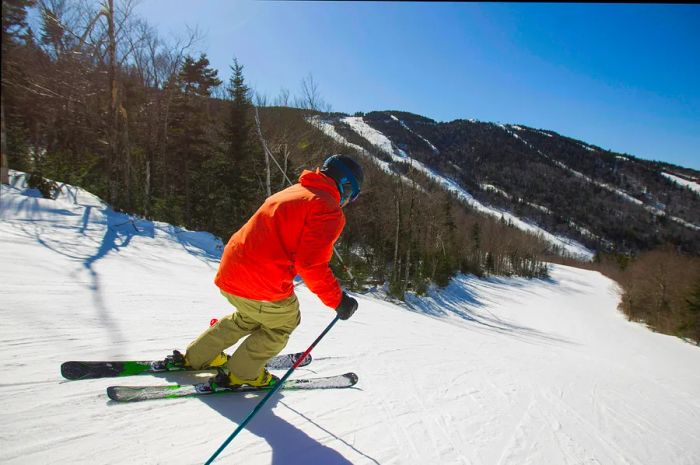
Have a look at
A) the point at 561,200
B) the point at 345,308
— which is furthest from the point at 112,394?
the point at 561,200

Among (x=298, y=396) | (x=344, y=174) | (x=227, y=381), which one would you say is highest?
(x=344, y=174)

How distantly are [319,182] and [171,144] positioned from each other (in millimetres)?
25578

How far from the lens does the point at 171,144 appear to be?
79.0 feet

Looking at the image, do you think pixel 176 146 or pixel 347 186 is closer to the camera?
pixel 347 186

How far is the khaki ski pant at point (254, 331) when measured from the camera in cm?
251

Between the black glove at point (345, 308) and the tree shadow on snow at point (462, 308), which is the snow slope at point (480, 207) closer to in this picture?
the tree shadow on snow at point (462, 308)

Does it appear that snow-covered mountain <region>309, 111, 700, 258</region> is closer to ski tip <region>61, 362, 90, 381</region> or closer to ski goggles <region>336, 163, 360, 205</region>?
ski goggles <region>336, 163, 360, 205</region>

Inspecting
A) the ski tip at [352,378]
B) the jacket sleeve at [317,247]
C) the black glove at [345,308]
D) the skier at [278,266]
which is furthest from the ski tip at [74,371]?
the ski tip at [352,378]

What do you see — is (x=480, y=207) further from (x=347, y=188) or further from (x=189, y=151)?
(x=347, y=188)

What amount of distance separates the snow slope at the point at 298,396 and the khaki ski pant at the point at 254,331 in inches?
11.9

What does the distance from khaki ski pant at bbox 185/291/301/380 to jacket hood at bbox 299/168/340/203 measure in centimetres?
86

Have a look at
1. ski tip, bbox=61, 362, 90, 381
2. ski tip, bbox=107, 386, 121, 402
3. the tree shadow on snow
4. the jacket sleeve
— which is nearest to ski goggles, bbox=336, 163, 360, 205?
the jacket sleeve

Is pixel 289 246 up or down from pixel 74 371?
up

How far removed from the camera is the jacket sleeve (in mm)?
2324
